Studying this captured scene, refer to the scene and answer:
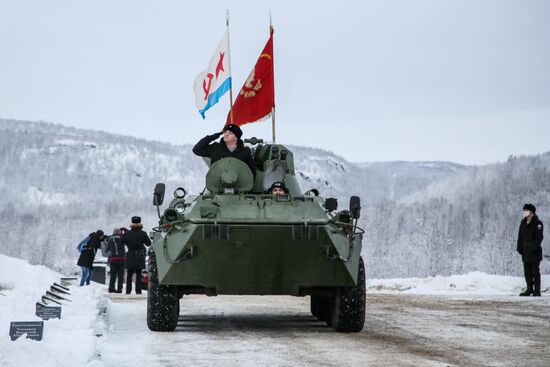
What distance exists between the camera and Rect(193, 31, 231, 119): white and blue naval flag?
17.8 metres

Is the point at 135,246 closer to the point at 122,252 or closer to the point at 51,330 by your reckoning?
the point at 122,252

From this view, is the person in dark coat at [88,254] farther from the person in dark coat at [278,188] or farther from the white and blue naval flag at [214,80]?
the person in dark coat at [278,188]

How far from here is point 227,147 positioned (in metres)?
12.5

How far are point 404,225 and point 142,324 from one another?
126 m

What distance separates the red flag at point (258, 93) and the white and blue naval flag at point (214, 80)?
45cm

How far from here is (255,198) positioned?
11.3 metres

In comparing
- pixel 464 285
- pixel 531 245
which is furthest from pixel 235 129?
pixel 464 285

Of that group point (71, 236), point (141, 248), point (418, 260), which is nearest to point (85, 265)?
point (141, 248)

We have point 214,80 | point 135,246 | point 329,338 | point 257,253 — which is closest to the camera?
point 329,338

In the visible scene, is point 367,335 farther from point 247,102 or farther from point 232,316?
point 247,102

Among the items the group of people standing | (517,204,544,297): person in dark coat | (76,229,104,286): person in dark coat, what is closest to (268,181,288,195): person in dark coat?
(517,204,544,297): person in dark coat

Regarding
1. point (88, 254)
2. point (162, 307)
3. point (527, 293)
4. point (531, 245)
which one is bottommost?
point (162, 307)

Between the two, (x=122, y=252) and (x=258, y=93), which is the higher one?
(x=258, y=93)

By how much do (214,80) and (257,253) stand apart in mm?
8081
